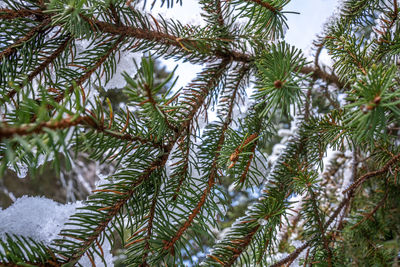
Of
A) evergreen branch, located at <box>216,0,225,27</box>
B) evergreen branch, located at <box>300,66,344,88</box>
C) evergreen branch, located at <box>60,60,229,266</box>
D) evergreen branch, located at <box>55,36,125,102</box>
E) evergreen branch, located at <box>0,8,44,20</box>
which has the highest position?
evergreen branch, located at <box>0,8,44,20</box>

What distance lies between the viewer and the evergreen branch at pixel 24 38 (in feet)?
2.20

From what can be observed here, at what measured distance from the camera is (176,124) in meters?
0.72

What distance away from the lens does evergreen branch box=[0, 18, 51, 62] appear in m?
0.67

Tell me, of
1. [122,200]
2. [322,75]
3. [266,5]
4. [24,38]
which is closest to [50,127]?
[122,200]

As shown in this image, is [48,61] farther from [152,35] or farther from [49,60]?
[152,35]

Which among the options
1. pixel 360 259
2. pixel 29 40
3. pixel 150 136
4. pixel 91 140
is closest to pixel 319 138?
pixel 360 259

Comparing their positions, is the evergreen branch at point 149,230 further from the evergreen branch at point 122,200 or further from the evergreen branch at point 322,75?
the evergreen branch at point 322,75

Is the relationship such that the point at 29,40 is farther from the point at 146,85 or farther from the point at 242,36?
the point at 242,36

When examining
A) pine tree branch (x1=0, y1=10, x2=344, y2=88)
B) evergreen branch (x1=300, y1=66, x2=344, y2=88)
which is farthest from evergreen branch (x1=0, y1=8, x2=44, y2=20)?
evergreen branch (x1=300, y1=66, x2=344, y2=88)

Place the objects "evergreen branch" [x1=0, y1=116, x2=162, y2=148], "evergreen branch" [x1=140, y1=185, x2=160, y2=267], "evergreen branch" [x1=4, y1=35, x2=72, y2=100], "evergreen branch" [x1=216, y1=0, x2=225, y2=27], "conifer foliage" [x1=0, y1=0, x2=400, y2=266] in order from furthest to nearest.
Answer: "evergreen branch" [x1=216, y1=0, x2=225, y2=27], "evergreen branch" [x1=4, y1=35, x2=72, y2=100], "evergreen branch" [x1=140, y1=185, x2=160, y2=267], "conifer foliage" [x1=0, y1=0, x2=400, y2=266], "evergreen branch" [x1=0, y1=116, x2=162, y2=148]

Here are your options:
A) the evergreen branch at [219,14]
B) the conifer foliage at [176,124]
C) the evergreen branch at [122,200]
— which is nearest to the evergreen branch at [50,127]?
the conifer foliage at [176,124]

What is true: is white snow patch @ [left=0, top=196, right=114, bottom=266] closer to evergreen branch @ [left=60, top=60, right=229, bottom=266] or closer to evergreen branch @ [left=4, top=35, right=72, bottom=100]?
evergreen branch @ [left=60, top=60, right=229, bottom=266]

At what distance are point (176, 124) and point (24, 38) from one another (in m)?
0.41

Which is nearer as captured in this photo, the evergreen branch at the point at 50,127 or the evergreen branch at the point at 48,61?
the evergreen branch at the point at 50,127
